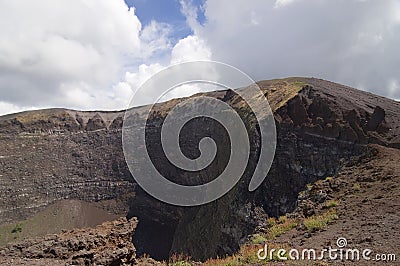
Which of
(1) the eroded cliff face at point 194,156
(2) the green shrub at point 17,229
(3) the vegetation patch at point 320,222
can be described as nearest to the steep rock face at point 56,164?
(1) the eroded cliff face at point 194,156

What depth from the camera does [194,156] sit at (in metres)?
47.6

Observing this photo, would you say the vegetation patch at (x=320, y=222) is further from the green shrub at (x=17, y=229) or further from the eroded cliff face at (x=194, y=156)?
the green shrub at (x=17, y=229)

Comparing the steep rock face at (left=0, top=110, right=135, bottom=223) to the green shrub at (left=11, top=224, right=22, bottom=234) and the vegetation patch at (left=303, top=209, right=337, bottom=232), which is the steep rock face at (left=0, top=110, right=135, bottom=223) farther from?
the vegetation patch at (left=303, top=209, right=337, bottom=232)

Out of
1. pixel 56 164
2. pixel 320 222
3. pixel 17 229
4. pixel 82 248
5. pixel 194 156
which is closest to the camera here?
pixel 82 248

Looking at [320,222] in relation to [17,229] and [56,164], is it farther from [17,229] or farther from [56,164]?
[56,164]

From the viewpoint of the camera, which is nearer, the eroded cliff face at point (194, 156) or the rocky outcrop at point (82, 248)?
the rocky outcrop at point (82, 248)

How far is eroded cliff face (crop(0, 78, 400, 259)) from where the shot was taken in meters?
25.7

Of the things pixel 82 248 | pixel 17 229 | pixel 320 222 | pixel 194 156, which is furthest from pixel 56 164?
pixel 320 222

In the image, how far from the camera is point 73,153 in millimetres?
62719

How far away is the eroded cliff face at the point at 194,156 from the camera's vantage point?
1013 inches

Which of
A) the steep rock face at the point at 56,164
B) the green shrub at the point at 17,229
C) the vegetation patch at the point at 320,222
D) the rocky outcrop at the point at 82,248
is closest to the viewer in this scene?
the rocky outcrop at the point at 82,248

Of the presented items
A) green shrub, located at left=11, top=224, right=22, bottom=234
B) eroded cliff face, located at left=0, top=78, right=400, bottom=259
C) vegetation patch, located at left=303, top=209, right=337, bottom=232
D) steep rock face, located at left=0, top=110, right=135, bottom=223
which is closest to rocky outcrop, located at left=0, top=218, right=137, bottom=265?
vegetation patch, located at left=303, top=209, right=337, bottom=232

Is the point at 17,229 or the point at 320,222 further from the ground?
the point at 320,222

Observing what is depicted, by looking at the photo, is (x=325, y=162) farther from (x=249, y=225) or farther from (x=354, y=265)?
(x=354, y=265)
